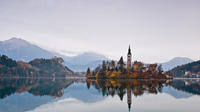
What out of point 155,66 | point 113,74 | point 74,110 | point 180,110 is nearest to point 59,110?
point 74,110

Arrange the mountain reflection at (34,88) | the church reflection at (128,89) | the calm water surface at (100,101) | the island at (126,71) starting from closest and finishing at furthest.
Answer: the calm water surface at (100,101) → the church reflection at (128,89) → the mountain reflection at (34,88) → the island at (126,71)

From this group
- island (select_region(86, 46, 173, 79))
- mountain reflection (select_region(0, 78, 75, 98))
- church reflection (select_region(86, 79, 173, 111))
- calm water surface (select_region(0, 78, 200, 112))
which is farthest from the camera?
island (select_region(86, 46, 173, 79))

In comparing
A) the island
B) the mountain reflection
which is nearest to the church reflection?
the mountain reflection

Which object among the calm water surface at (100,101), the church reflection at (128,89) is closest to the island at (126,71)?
the church reflection at (128,89)

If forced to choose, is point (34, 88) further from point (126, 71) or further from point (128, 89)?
point (126, 71)

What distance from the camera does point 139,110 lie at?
28875mm

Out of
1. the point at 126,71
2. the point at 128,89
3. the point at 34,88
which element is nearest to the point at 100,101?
the point at 128,89

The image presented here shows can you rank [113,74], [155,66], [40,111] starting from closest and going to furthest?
[40,111], [113,74], [155,66]

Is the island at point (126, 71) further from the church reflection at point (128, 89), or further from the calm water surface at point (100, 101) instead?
the calm water surface at point (100, 101)

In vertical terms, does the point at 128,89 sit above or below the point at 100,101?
above

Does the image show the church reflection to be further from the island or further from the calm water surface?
the island

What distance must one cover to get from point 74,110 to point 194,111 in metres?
14.8

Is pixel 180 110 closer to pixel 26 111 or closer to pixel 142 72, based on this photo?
pixel 26 111

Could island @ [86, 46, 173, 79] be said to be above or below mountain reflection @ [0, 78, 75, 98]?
above
